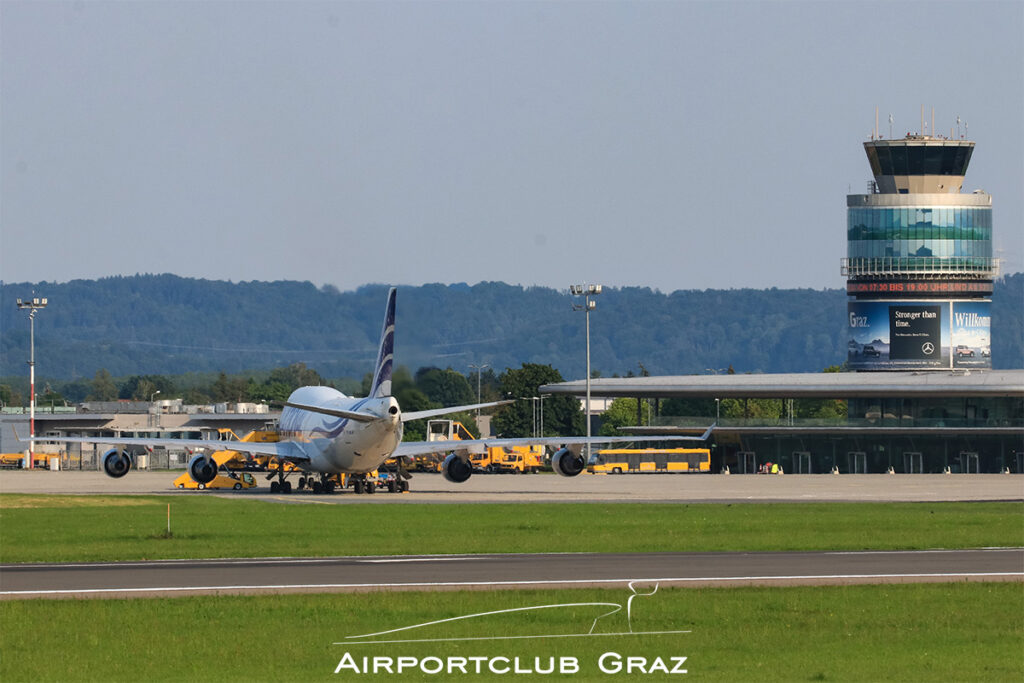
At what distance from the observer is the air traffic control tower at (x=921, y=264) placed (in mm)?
165875

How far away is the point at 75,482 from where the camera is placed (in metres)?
Answer: 102

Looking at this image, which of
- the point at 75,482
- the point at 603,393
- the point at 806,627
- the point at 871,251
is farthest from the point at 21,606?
the point at 871,251

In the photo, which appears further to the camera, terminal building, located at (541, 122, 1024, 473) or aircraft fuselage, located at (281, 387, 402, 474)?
terminal building, located at (541, 122, 1024, 473)

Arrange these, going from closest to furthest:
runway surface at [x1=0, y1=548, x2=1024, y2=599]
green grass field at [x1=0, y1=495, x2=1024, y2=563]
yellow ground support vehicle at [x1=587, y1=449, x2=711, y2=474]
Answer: runway surface at [x1=0, y1=548, x2=1024, y2=599], green grass field at [x1=0, y1=495, x2=1024, y2=563], yellow ground support vehicle at [x1=587, y1=449, x2=711, y2=474]

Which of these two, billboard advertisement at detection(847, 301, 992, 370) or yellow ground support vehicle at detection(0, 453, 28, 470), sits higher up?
billboard advertisement at detection(847, 301, 992, 370)

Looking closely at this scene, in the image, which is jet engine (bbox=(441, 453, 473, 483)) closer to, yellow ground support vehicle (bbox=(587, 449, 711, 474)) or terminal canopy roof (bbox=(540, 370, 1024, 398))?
yellow ground support vehicle (bbox=(587, 449, 711, 474))

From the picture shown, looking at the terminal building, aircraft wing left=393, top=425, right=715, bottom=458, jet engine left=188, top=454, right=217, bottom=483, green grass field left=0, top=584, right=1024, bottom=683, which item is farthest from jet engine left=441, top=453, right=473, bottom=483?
the terminal building

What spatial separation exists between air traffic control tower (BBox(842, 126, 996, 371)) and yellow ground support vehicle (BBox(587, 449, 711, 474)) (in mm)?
30126

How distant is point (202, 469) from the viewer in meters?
76.1

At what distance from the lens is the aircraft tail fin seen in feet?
216

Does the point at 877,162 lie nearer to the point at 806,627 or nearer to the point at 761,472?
the point at 761,472

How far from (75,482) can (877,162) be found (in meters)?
106
